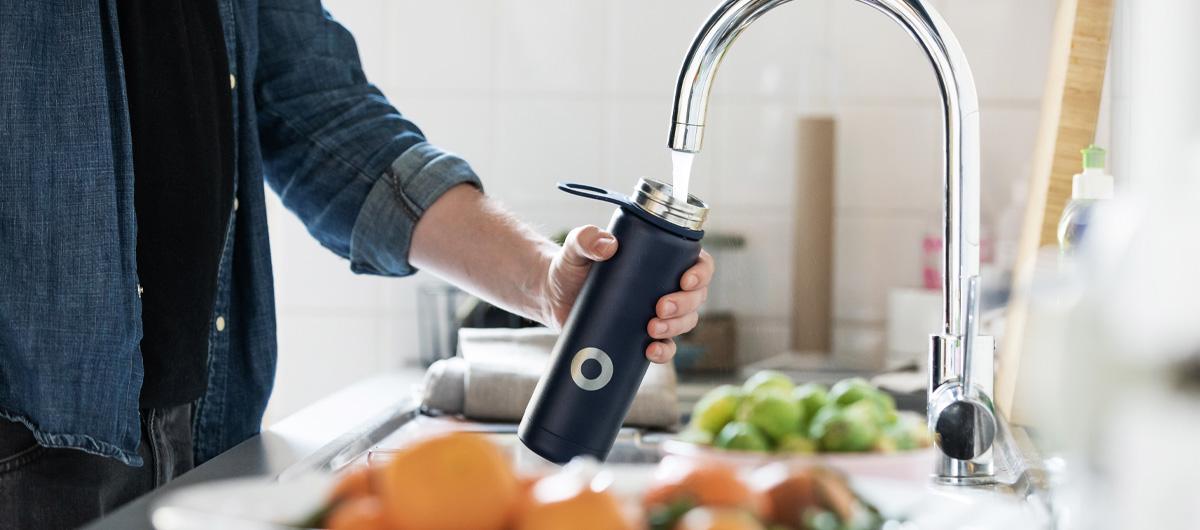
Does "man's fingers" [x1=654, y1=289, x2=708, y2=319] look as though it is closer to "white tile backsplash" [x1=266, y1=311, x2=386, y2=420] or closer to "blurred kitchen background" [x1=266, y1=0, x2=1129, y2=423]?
"blurred kitchen background" [x1=266, y1=0, x2=1129, y2=423]

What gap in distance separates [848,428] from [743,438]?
0.09m

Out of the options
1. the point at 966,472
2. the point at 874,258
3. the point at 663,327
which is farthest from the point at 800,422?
the point at 874,258

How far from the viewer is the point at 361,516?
44 centimetres

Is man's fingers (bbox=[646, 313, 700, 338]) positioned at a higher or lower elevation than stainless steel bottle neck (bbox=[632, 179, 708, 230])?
lower

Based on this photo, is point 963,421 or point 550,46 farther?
point 550,46

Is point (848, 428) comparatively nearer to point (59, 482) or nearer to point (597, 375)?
point (597, 375)

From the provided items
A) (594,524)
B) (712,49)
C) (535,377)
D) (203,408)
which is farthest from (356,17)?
(594,524)

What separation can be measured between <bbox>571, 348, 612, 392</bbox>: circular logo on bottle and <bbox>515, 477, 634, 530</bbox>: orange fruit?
0.86 ft

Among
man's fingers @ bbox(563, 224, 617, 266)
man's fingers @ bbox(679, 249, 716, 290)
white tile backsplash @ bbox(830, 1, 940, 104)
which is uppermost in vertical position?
white tile backsplash @ bbox(830, 1, 940, 104)

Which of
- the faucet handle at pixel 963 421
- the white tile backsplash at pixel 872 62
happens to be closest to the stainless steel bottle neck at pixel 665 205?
the faucet handle at pixel 963 421

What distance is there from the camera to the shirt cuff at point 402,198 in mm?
1024

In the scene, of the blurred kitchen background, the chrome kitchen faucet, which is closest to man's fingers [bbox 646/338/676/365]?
the chrome kitchen faucet

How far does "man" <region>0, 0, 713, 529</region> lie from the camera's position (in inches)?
31.8

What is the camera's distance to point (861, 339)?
179 centimetres
